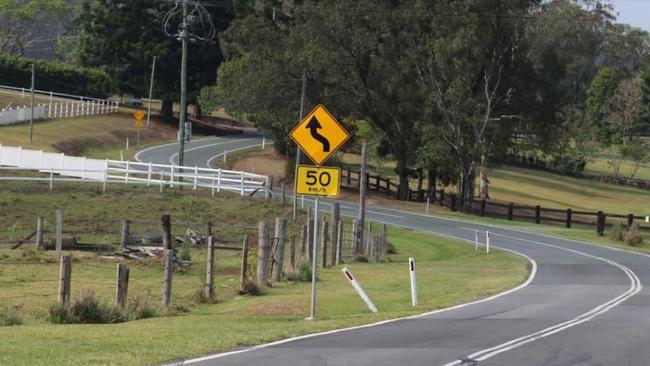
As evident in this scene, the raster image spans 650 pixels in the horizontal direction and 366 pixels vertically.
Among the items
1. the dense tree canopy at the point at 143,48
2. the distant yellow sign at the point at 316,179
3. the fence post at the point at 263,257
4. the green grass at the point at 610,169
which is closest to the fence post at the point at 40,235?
the fence post at the point at 263,257

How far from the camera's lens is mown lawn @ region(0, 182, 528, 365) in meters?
13.8

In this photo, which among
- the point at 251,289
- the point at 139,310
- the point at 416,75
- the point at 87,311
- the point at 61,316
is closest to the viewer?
the point at 61,316

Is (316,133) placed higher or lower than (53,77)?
lower

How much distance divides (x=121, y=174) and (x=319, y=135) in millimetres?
41300

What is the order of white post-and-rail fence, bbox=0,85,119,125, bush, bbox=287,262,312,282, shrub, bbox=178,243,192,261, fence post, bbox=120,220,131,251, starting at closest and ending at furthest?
bush, bbox=287,262,312,282, shrub, bbox=178,243,192,261, fence post, bbox=120,220,131,251, white post-and-rail fence, bbox=0,85,119,125

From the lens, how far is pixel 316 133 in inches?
704

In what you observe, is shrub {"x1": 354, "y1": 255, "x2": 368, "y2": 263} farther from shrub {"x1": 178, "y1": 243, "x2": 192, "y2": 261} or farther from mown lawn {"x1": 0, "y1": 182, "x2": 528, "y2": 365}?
shrub {"x1": 178, "y1": 243, "x2": 192, "y2": 261}

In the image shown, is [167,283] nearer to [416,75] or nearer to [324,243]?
[324,243]

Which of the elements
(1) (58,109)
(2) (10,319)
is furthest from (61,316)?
(1) (58,109)

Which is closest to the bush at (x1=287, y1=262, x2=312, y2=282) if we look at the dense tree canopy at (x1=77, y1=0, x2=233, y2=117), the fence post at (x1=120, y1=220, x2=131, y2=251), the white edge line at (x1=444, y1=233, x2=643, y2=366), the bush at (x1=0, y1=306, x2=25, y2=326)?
the white edge line at (x1=444, y1=233, x2=643, y2=366)

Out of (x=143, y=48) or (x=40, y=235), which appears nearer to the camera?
(x=40, y=235)

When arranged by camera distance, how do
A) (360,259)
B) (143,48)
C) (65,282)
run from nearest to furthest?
(65,282), (360,259), (143,48)

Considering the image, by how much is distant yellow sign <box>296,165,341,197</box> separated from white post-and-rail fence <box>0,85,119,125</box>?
6735cm

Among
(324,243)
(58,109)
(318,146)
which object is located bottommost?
(324,243)
